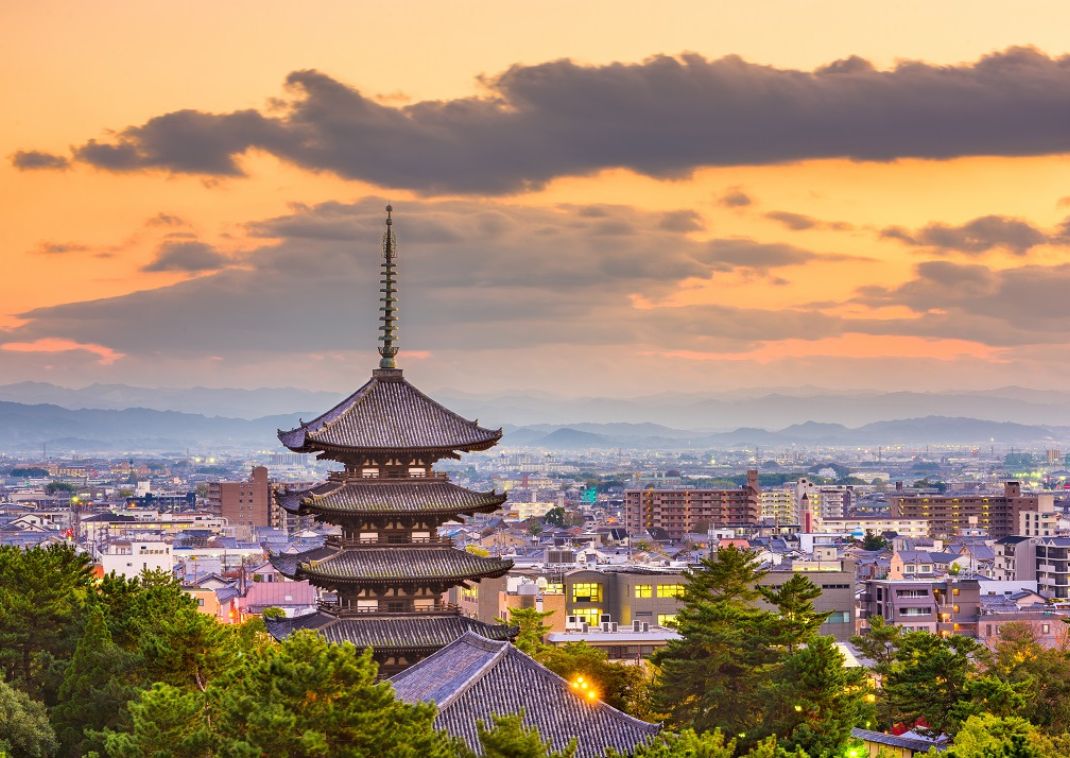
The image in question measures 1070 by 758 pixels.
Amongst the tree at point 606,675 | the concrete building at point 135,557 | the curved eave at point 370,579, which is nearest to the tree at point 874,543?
the concrete building at point 135,557

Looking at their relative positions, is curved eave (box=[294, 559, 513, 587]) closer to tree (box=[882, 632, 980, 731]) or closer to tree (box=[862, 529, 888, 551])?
tree (box=[882, 632, 980, 731])

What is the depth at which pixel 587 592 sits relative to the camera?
107m

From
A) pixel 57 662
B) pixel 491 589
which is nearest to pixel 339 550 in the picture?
pixel 57 662

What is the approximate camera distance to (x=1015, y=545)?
141 metres

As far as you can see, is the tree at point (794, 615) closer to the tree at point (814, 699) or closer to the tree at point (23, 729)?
the tree at point (814, 699)

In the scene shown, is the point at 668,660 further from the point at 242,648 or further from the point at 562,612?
the point at 562,612

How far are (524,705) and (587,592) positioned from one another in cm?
6993

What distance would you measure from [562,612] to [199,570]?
168 feet

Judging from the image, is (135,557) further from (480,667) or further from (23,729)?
(480,667)

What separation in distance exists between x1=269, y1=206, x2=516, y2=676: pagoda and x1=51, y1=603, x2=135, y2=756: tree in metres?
5.73

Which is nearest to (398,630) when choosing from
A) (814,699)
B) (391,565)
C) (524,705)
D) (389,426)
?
(391,565)

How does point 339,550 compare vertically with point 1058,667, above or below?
above

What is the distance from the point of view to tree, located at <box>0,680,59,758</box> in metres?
39.2

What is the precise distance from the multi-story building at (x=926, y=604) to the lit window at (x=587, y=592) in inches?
676
